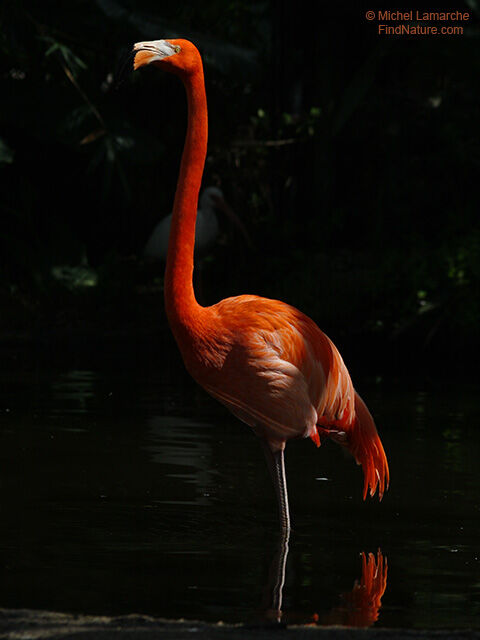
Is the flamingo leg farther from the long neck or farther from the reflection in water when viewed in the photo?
the long neck

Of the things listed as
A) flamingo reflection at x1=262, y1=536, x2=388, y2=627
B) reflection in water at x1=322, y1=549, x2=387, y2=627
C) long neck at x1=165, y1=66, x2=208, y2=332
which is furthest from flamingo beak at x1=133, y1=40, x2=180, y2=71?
reflection in water at x1=322, y1=549, x2=387, y2=627

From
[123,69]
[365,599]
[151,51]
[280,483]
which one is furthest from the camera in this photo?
[280,483]

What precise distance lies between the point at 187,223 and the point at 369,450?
1.40m

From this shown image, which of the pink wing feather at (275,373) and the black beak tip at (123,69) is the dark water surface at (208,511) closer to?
the pink wing feather at (275,373)

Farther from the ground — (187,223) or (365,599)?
(187,223)

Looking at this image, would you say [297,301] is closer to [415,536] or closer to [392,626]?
[415,536]

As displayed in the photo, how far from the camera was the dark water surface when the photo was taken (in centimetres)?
435

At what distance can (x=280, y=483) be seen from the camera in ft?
17.5

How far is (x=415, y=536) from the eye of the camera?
5.36 m

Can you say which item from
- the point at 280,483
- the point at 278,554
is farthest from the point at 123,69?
the point at 278,554

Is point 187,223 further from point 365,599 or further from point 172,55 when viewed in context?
point 365,599

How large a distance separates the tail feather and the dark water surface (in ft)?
0.58

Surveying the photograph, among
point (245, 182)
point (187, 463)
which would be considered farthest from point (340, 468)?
point (245, 182)

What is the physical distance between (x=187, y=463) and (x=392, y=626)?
2.85 meters
